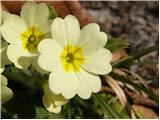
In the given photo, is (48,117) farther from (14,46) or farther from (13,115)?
(14,46)

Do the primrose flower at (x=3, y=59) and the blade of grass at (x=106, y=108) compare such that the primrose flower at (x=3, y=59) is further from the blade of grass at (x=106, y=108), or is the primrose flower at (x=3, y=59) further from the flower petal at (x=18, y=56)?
the blade of grass at (x=106, y=108)

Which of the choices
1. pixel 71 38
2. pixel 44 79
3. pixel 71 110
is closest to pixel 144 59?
pixel 71 110

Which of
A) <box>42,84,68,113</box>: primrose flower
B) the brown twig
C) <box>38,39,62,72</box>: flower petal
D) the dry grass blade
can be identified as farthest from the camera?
the brown twig

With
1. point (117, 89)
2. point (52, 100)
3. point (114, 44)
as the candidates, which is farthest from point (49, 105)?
point (117, 89)

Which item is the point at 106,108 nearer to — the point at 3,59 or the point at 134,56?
the point at 134,56

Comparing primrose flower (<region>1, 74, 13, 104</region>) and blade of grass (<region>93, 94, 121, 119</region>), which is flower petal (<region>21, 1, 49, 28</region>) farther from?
blade of grass (<region>93, 94, 121, 119</region>)

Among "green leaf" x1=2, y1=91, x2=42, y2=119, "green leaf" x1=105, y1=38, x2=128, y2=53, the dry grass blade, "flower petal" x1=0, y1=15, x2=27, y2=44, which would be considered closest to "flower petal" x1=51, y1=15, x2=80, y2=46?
"flower petal" x1=0, y1=15, x2=27, y2=44

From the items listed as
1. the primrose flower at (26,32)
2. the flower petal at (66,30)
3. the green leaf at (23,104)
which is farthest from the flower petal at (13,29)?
the green leaf at (23,104)
